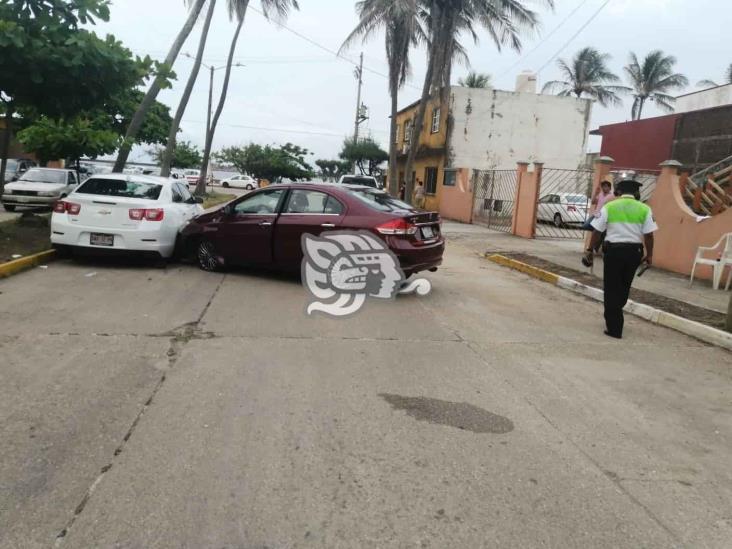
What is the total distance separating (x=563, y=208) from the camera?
22922 millimetres

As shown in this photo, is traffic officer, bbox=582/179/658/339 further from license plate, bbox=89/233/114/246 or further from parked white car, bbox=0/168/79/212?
parked white car, bbox=0/168/79/212

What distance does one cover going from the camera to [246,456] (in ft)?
11.4

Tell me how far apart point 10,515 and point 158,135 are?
135ft

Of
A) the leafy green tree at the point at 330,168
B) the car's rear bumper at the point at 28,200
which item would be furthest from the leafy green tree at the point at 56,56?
the leafy green tree at the point at 330,168

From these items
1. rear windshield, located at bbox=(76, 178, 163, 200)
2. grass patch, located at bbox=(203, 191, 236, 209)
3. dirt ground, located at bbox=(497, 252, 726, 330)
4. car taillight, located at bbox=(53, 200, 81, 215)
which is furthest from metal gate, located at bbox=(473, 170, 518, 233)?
car taillight, located at bbox=(53, 200, 81, 215)

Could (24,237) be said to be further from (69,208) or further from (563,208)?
(563,208)

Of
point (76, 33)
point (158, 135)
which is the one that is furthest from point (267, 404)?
point (158, 135)

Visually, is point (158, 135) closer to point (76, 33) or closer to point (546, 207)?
point (546, 207)

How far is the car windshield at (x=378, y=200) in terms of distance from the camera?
27.5ft

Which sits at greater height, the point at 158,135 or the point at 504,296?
the point at 158,135

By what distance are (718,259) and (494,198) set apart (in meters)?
13.4

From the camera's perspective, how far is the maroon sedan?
8070 millimetres

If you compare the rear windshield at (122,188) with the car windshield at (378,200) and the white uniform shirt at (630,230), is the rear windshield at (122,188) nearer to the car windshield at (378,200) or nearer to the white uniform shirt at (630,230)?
the car windshield at (378,200)
